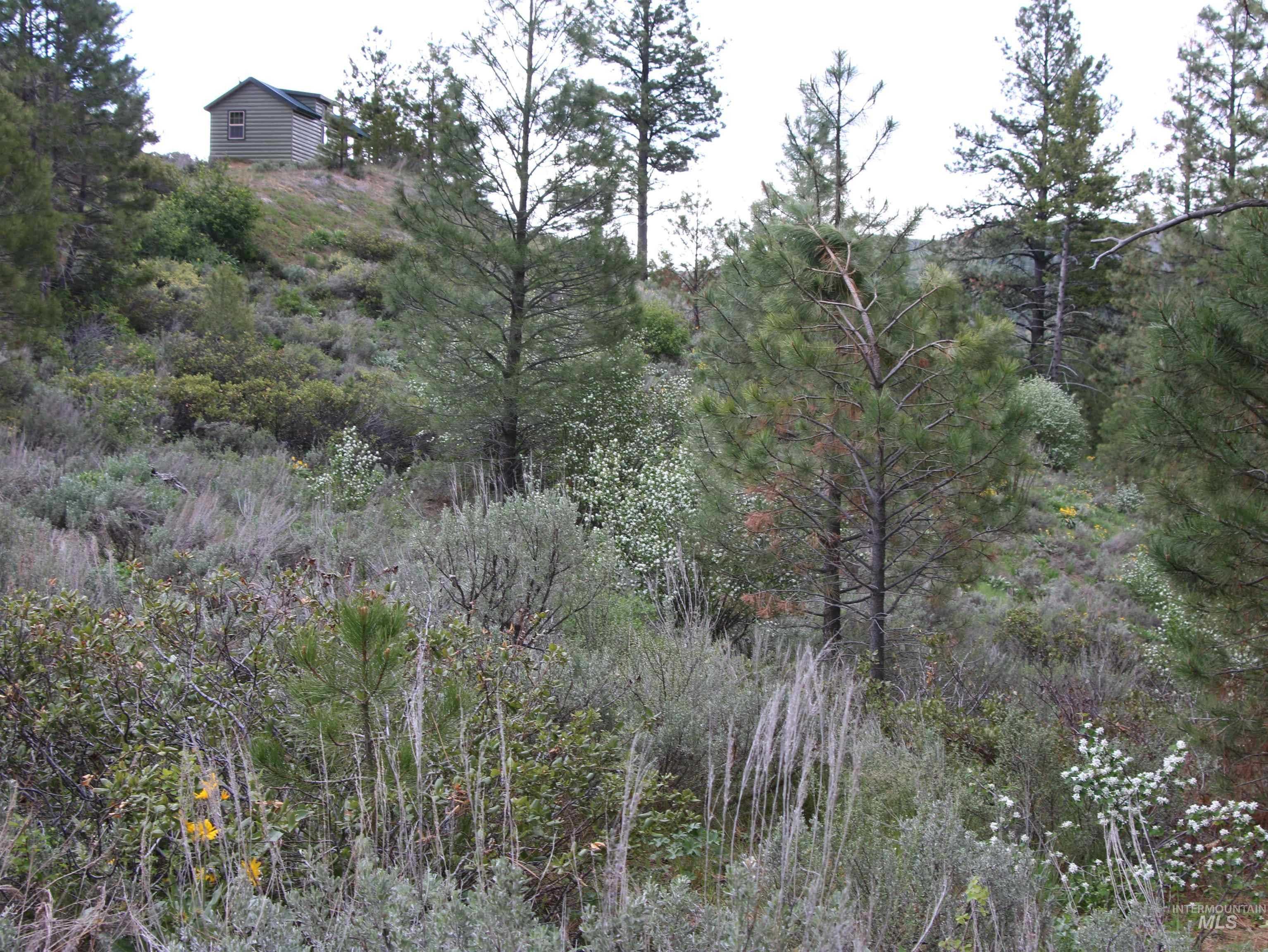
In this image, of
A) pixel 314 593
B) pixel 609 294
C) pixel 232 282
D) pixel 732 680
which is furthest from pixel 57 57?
pixel 732 680

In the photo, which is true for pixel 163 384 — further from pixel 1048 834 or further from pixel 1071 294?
pixel 1071 294

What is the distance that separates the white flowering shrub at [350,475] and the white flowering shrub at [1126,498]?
42.7ft

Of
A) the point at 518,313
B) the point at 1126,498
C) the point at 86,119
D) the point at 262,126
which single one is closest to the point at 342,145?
the point at 262,126

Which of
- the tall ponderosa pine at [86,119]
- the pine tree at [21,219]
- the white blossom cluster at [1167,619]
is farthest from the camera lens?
the tall ponderosa pine at [86,119]

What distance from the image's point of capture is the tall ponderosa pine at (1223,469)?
14.4 feet

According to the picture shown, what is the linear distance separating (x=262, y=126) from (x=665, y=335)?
23.5 meters

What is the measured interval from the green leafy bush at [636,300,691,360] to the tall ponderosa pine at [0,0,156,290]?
34.0ft

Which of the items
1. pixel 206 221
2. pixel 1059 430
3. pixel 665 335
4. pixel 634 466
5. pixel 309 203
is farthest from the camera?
pixel 309 203

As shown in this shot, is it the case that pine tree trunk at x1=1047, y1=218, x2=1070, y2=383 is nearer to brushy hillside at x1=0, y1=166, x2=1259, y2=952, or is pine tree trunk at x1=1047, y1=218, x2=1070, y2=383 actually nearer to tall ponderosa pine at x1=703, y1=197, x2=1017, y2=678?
brushy hillside at x1=0, y1=166, x2=1259, y2=952

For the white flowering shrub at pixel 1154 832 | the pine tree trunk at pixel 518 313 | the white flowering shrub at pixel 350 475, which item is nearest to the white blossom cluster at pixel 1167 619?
the white flowering shrub at pixel 1154 832

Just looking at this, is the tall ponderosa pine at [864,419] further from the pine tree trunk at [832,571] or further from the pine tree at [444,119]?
the pine tree at [444,119]

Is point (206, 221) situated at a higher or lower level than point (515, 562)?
higher

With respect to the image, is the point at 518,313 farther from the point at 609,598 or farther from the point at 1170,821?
the point at 1170,821

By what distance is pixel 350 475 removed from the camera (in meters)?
11.0
